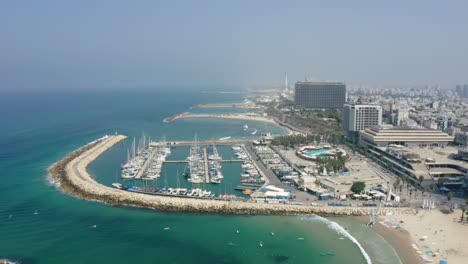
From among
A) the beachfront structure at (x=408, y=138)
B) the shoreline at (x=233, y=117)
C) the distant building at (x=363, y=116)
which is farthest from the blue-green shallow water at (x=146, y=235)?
the shoreline at (x=233, y=117)

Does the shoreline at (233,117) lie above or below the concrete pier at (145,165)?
above

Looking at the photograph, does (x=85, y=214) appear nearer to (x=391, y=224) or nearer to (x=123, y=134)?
(x=391, y=224)

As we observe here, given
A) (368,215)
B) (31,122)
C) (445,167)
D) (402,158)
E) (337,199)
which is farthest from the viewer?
(31,122)

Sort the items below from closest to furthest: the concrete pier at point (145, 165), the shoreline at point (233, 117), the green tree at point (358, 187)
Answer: the green tree at point (358, 187) → the concrete pier at point (145, 165) → the shoreline at point (233, 117)

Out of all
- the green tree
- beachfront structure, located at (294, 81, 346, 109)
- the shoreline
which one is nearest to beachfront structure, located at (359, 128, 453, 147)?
the green tree

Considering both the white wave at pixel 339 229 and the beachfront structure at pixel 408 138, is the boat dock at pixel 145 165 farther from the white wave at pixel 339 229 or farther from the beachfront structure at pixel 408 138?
the beachfront structure at pixel 408 138

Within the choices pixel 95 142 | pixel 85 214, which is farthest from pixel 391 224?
pixel 95 142

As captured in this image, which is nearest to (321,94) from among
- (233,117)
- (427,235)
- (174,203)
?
(233,117)
